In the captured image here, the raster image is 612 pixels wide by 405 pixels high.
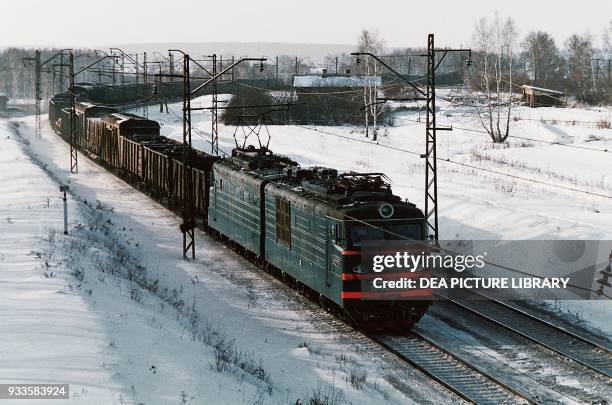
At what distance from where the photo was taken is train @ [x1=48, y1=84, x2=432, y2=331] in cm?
1869

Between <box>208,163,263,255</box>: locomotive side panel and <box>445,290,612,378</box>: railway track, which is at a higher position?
<box>208,163,263,255</box>: locomotive side panel

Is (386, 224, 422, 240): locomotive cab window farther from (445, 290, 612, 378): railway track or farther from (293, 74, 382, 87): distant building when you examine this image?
(293, 74, 382, 87): distant building

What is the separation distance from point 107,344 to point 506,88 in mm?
96085

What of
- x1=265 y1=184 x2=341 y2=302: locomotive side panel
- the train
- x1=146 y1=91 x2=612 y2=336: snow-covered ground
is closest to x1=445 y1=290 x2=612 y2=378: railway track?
x1=146 y1=91 x2=612 y2=336: snow-covered ground

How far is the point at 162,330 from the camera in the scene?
55.7ft

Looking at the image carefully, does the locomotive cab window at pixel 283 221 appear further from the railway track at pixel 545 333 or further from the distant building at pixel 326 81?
the distant building at pixel 326 81

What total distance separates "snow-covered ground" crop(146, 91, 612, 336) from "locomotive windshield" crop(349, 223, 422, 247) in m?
6.15

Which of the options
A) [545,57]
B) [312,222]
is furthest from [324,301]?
[545,57]

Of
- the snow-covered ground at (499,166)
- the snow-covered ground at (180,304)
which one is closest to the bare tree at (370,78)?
the snow-covered ground at (499,166)

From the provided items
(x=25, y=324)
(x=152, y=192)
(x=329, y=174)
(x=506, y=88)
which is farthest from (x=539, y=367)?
(x=506, y=88)

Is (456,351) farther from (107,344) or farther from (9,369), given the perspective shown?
(9,369)

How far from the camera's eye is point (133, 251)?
28.4m

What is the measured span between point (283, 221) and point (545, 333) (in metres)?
7.82

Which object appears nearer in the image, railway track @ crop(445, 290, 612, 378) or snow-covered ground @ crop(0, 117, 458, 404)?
snow-covered ground @ crop(0, 117, 458, 404)
